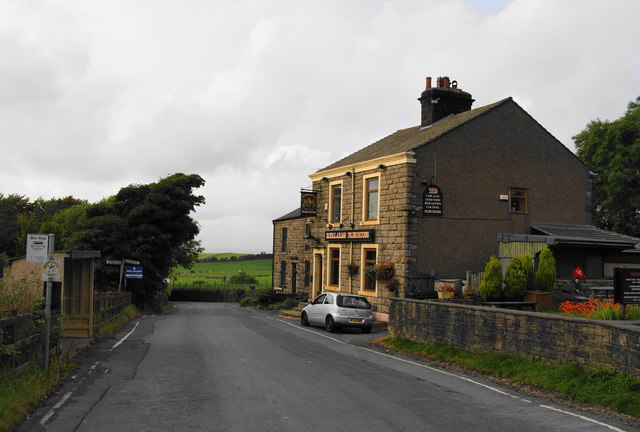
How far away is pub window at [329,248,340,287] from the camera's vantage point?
30906mm

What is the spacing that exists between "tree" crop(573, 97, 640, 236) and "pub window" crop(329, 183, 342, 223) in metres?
20.5

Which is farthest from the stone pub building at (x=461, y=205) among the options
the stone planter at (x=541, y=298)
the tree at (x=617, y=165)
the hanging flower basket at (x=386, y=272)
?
the tree at (x=617, y=165)

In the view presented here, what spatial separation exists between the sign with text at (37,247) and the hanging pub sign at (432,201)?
54.2 ft

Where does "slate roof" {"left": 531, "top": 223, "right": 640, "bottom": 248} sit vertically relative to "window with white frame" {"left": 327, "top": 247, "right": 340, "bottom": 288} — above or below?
above

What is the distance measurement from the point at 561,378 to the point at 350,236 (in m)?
17.7

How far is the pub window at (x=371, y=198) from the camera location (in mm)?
27578

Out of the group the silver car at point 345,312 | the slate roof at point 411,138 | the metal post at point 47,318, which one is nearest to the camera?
the metal post at point 47,318

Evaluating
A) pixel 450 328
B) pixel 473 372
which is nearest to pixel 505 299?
pixel 450 328

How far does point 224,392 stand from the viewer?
34.2ft

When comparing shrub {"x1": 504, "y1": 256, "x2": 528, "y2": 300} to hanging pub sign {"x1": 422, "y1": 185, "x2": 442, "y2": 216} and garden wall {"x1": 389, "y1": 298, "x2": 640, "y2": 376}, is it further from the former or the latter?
garden wall {"x1": 389, "y1": 298, "x2": 640, "y2": 376}

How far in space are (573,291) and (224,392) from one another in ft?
57.7

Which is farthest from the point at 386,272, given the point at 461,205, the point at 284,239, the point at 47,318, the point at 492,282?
the point at 284,239

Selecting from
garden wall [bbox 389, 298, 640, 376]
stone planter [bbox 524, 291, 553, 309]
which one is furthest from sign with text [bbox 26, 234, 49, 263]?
stone planter [bbox 524, 291, 553, 309]

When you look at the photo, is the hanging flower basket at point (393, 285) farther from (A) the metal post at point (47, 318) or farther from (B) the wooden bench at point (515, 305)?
(A) the metal post at point (47, 318)
